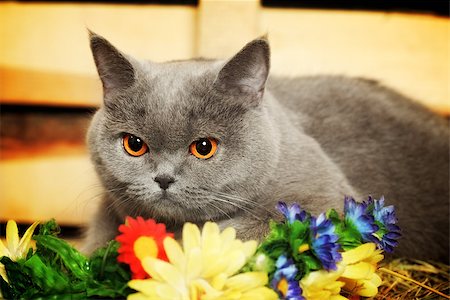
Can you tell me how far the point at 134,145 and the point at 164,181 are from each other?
132 millimetres

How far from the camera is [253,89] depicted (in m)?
1.24

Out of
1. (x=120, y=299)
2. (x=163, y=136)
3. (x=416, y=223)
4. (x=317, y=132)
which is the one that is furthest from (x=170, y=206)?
(x=416, y=223)

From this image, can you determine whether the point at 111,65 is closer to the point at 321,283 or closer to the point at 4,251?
the point at 4,251

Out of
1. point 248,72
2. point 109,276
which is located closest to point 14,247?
point 109,276

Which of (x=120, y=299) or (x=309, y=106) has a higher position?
(x=309, y=106)

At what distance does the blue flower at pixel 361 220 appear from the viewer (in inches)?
41.7

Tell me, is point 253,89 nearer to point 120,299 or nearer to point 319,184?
point 319,184

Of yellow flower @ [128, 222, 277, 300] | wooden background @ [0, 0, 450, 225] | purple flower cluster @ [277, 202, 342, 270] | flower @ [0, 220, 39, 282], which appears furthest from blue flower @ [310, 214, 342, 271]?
wooden background @ [0, 0, 450, 225]

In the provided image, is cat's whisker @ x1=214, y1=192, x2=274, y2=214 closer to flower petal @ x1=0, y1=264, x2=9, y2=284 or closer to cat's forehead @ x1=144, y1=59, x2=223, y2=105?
cat's forehead @ x1=144, y1=59, x2=223, y2=105

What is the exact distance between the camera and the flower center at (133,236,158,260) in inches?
36.9

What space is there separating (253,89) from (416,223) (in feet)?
2.41

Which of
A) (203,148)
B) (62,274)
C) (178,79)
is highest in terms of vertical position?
(178,79)

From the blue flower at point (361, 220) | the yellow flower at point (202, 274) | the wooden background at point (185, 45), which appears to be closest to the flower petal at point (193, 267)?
the yellow flower at point (202, 274)

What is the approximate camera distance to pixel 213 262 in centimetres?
93
